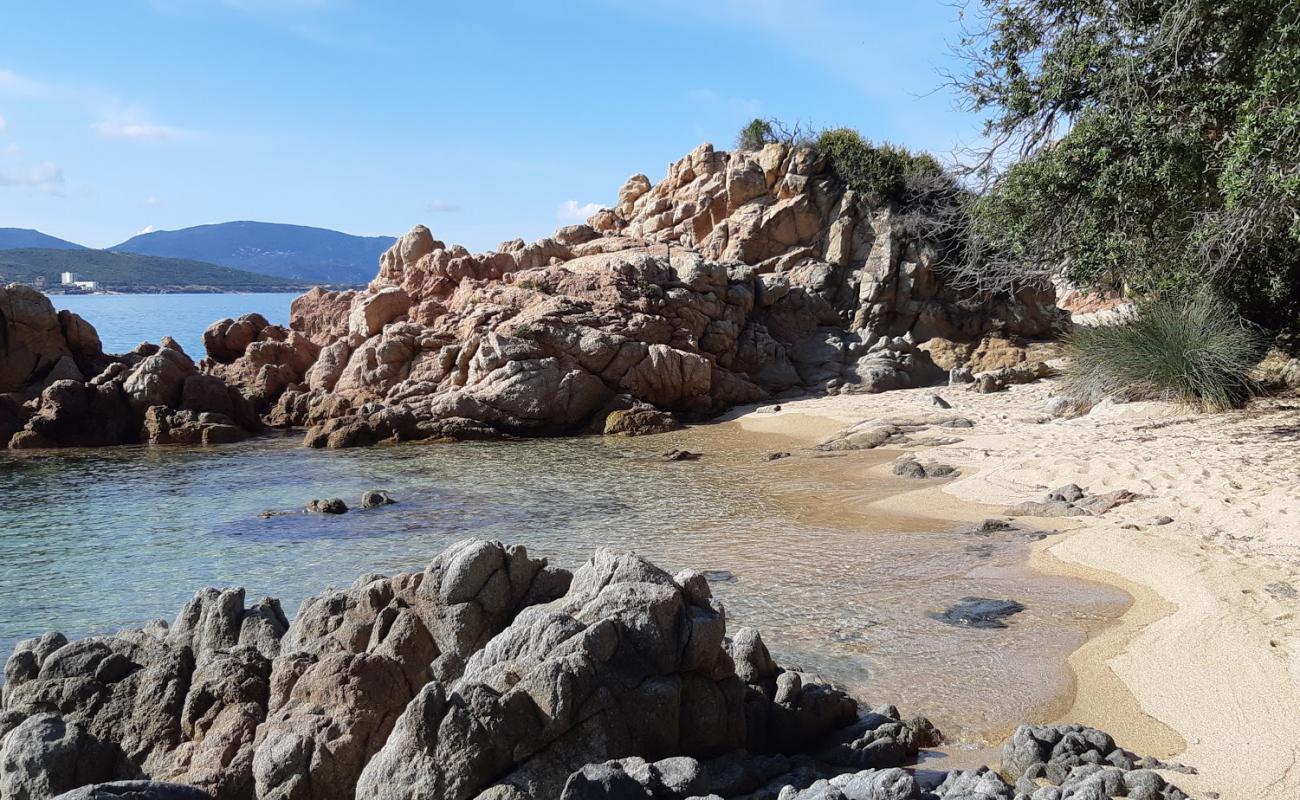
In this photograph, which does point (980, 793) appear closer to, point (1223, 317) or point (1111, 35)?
point (1111, 35)

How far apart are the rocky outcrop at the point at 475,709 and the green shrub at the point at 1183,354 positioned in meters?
11.0

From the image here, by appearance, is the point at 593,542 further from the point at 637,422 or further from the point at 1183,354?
the point at 1183,354

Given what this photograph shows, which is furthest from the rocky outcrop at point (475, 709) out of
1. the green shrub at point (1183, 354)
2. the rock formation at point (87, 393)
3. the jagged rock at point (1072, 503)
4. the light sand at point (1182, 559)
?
the rock formation at point (87, 393)

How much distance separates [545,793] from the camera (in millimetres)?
5141

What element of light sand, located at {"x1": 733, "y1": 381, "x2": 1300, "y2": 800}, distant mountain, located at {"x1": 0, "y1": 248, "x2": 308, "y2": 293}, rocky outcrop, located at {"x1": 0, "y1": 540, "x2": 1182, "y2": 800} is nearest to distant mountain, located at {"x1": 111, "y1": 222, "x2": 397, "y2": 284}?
distant mountain, located at {"x1": 0, "y1": 248, "x2": 308, "y2": 293}

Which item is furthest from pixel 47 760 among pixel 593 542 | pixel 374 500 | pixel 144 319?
pixel 144 319

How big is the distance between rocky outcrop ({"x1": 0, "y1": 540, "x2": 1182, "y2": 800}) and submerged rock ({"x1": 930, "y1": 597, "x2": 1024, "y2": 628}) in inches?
94.4

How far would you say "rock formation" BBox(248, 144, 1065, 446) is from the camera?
2275 centimetres

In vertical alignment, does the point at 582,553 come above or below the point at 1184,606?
below

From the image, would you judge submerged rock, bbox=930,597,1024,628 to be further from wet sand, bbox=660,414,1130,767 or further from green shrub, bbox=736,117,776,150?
green shrub, bbox=736,117,776,150

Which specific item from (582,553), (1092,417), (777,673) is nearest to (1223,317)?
(1092,417)

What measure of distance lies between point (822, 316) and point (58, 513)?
61.6 feet

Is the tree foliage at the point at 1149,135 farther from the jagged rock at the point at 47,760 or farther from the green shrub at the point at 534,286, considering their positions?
the green shrub at the point at 534,286

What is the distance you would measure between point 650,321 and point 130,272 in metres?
86.2
